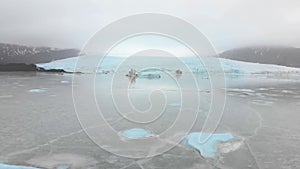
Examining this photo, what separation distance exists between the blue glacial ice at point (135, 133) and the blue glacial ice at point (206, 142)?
72 cm

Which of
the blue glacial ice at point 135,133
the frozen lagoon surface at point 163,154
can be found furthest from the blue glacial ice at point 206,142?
the blue glacial ice at point 135,133

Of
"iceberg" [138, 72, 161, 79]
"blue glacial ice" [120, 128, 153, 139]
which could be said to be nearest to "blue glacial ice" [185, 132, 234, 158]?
"blue glacial ice" [120, 128, 153, 139]

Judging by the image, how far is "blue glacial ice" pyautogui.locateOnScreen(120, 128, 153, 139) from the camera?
460cm

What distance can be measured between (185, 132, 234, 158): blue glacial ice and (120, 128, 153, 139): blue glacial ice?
0.72 meters

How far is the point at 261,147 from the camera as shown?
160 inches

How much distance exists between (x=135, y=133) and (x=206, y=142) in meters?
1.28

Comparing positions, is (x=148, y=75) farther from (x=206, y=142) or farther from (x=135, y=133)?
(x=206, y=142)

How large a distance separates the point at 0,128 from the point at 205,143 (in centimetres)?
372

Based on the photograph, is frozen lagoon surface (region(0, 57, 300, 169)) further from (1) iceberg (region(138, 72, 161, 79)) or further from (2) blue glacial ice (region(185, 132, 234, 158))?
(1) iceberg (region(138, 72, 161, 79))

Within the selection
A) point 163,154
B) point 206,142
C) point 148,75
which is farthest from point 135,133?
point 148,75

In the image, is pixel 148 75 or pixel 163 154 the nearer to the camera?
pixel 163 154

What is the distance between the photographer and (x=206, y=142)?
422 centimetres

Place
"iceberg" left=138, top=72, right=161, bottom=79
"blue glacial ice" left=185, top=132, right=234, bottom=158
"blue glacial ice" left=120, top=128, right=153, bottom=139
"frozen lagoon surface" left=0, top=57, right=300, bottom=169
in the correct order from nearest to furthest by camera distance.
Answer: "frozen lagoon surface" left=0, top=57, right=300, bottom=169
"blue glacial ice" left=185, top=132, right=234, bottom=158
"blue glacial ice" left=120, top=128, right=153, bottom=139
"iceberg" left=138, top=72, right=161, bottom=79

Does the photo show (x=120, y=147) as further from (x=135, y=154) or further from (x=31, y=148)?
(x=31, y=148)
